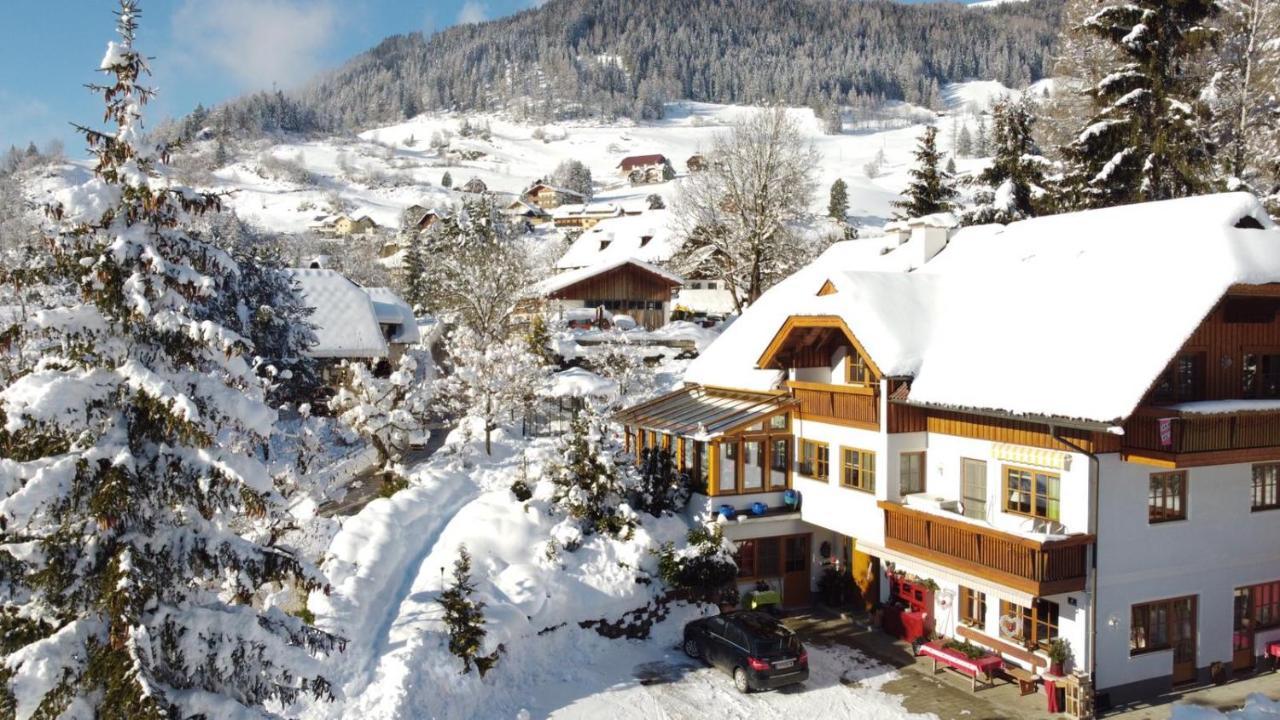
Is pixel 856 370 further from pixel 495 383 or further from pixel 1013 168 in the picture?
pixel 1013 168

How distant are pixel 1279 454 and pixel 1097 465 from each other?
4.22 meters

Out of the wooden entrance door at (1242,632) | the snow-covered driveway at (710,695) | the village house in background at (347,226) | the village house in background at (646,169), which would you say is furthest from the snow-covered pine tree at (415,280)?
the village house in background at (646,169)

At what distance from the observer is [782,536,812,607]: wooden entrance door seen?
82.8 feet

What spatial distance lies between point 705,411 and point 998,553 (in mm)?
10910

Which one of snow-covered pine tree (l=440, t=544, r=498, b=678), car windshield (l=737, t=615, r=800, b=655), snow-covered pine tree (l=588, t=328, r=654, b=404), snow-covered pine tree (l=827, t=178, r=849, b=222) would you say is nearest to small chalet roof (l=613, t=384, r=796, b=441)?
car windshield (l=737, t=615, r=800, b=655)

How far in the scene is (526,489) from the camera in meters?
26.1

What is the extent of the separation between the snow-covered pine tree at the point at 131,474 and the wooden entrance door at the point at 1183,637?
18.2 metres

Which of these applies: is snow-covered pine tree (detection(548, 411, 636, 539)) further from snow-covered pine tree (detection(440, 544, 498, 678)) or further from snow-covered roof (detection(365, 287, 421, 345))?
snow-covered roof (detection(365, 287, 421, 345))

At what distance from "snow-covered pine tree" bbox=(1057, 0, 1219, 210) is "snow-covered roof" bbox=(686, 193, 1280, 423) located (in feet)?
24.2

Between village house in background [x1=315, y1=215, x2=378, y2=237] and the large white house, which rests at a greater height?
village house in background [x1=315, y1=215, x2=378, y2=237]

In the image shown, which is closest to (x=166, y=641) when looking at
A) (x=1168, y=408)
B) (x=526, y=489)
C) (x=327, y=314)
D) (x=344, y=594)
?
(x=344, y=594)

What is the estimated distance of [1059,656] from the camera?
18328 mm

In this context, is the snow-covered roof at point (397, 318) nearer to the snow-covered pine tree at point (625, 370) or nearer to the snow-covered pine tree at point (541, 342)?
the snow-covered pine tree at point (541, 342)

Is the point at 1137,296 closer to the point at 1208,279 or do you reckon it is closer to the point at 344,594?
the point at 1208,279
